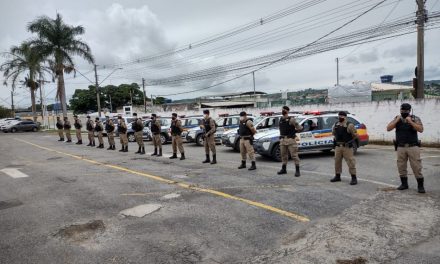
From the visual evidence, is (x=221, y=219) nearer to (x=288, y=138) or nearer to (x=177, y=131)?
(x=288, y=138)

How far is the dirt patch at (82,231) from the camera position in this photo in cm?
549

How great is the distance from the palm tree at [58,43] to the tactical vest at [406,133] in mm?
31383

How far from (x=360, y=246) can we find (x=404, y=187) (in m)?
3.44

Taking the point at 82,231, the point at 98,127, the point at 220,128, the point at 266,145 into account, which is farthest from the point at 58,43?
the point at 82,231

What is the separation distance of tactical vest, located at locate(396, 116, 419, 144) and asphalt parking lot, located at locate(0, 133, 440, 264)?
3.27 ft

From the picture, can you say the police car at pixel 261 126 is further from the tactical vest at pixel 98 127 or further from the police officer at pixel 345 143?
the tactical vest at pixel 98 127

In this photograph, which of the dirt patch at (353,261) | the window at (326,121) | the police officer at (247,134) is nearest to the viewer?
the dirt patch at (353,261)

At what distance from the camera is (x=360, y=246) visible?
190 inches

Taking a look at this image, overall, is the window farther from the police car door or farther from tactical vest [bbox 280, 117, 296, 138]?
tactical vest [bbox 280, 117, 296, 138]

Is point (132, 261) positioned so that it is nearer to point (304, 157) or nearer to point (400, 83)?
point (304, 157)

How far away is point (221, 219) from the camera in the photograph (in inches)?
237

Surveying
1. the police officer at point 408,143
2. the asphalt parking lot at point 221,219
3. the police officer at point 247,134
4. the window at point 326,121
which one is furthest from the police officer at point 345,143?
the window at point 326,121

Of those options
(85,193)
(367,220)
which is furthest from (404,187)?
(85,193)

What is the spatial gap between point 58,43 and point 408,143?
32921 mm
